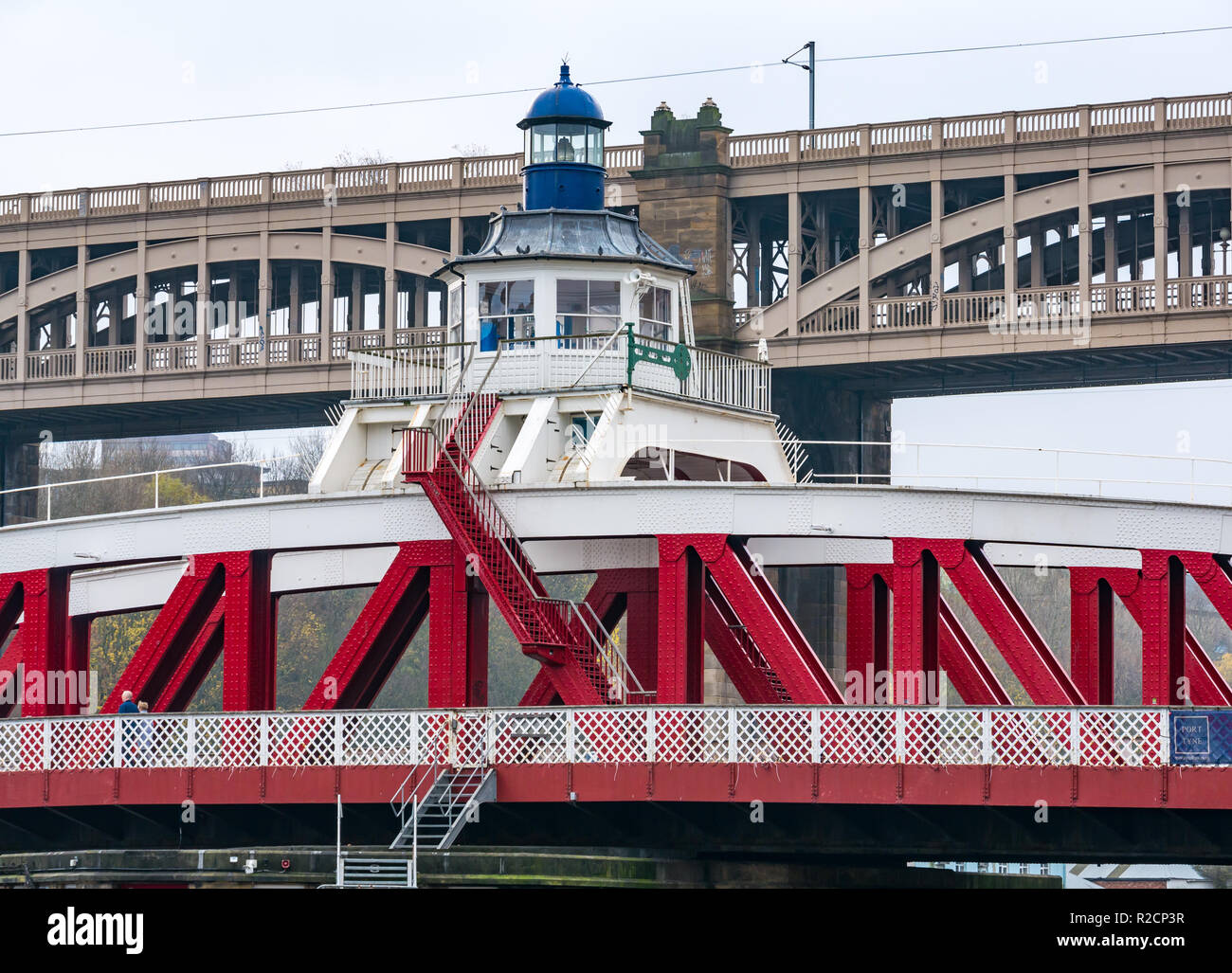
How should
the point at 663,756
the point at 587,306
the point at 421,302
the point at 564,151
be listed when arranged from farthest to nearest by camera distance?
the point at 421,302 < the point at 564,151 < the point at 587,306 < the point at 663,756

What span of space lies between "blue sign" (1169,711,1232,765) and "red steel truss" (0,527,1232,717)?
3152 millimetres

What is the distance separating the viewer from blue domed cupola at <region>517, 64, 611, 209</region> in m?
46.7

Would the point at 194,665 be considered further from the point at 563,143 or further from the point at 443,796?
the point at 563,143

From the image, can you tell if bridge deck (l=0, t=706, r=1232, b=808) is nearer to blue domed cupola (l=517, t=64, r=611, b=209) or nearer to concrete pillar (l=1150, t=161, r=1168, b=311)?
blue domed cupola (l=517, t=64, r=611, b=209)

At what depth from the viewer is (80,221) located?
260ft

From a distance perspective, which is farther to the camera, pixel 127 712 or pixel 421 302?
pixel 421 302

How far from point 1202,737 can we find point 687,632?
847cm

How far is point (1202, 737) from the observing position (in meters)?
34.8

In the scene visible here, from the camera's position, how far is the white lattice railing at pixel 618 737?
35.2 meters

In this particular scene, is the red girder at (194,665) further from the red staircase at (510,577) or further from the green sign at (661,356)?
the green sign at (661,356)

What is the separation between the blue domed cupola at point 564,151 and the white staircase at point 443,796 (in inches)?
528

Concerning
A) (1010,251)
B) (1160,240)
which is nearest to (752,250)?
(1010,251)

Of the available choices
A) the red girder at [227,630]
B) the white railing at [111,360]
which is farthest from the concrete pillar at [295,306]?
the red girder at [227,630]
